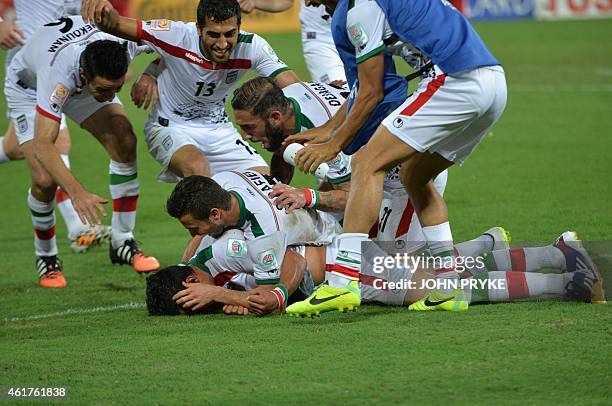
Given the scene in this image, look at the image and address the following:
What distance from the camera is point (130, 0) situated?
27.5 m

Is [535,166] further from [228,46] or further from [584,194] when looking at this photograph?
[228,46]

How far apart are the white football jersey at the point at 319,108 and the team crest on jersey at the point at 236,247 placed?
83 centimetres

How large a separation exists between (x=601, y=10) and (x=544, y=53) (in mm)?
6828

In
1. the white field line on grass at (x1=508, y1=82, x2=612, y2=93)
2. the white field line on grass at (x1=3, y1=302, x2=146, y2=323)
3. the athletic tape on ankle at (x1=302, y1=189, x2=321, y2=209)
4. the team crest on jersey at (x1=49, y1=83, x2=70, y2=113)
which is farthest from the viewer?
the white field line on grass at (x1=508, y1=82, x2=612, y2=93)

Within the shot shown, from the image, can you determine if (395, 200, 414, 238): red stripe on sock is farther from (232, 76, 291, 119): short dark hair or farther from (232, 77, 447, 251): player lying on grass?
(232, 76, 291, 119): short dark hair

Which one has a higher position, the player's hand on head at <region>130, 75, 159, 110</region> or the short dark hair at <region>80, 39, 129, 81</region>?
the short dark hair at <region>80, 39, 129, 81</region>

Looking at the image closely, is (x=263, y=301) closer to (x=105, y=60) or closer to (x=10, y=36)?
(x=105, y=60)

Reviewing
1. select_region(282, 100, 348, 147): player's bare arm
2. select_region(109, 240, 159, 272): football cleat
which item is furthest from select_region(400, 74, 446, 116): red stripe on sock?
select_region(109, 240, 159, 272): football cleat

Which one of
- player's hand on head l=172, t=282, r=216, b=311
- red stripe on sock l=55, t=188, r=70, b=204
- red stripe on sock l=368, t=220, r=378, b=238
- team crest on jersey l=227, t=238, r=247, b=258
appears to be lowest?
red stripe on sock l=55, t=188, r=70, b=204

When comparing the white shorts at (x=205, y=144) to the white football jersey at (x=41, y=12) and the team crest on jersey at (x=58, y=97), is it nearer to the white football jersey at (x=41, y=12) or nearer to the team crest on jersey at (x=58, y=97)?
the team crest on jersey at (x=58, y=97)

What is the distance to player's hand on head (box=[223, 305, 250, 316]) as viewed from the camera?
666 centimetres

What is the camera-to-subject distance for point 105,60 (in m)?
8.05

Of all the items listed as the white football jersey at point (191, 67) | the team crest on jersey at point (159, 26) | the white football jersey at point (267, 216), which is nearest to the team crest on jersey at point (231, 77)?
the white football jersey at point (191, 67)

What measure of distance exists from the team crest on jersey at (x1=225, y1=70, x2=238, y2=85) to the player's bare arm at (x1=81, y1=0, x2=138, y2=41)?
799 mm
